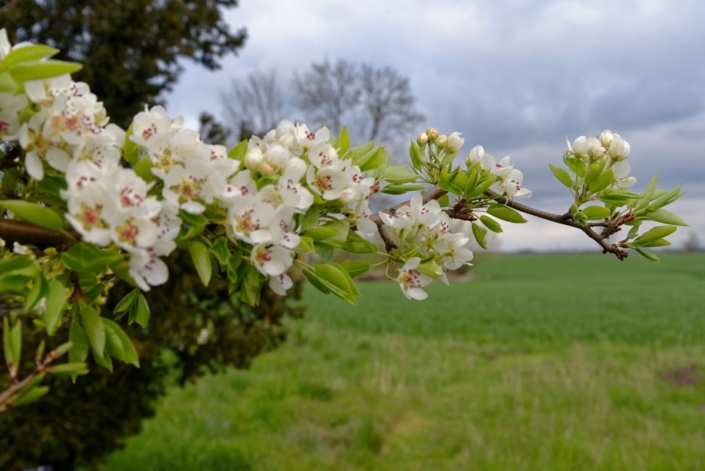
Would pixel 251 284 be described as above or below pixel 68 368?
above

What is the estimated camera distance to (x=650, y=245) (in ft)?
4.17

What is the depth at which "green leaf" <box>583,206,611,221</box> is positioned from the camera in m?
1.26

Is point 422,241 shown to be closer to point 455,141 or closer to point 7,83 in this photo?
point 455,141

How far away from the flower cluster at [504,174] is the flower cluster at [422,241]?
185 millimetres

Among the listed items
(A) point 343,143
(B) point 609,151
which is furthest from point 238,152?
(B) point 609,151

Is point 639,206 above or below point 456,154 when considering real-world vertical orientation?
below

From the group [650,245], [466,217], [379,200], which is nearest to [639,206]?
[650,245]


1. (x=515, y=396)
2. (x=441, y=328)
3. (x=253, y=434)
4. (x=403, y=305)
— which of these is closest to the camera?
(x=253, y=434)

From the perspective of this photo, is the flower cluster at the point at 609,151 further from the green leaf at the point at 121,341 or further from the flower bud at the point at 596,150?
the green leaf at the point at 121,341

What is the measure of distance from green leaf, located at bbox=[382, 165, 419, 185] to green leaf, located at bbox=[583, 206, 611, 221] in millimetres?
380

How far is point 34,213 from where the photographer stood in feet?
2.67

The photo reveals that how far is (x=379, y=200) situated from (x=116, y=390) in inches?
721

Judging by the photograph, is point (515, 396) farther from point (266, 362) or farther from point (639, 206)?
point (639, 206)

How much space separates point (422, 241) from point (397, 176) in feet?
0.53
